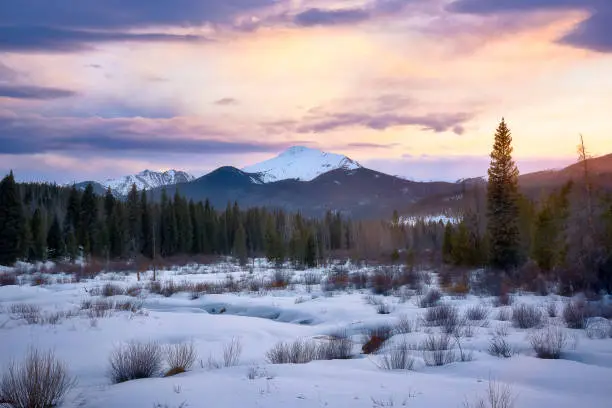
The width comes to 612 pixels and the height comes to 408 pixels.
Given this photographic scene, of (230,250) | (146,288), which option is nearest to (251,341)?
(146,288)

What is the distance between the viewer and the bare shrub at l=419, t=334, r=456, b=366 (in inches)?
330

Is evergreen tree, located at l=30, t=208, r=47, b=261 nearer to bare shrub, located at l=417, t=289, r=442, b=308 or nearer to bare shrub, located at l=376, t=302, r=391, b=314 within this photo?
bare shrub, located at l=376, t=302, r=391, b=314

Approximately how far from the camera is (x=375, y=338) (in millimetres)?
10609

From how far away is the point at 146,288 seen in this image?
86.6 ft

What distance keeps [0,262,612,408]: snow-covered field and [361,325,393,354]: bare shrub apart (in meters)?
0.19

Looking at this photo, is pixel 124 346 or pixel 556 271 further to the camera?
pixel 556 271

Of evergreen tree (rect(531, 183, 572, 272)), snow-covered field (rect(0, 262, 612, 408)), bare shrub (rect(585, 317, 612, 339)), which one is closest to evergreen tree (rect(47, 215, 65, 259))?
snow-covered field (rect(0, 262, 612, 408))

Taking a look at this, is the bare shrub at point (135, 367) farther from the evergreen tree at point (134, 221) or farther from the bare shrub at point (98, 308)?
the evergreen tree at point (134, 221)

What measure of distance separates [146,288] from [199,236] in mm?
67741

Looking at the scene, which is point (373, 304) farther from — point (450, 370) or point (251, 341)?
point (450, 370)

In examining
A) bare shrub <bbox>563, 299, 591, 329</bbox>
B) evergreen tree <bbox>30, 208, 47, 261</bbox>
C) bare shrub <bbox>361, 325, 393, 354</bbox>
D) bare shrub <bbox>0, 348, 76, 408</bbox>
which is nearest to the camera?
bare shrub <bbox>0, 348, 76, 408</bbox>

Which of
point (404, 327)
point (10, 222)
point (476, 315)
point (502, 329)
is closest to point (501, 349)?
point (502, 329)

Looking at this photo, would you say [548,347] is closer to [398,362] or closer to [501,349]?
[501,349]

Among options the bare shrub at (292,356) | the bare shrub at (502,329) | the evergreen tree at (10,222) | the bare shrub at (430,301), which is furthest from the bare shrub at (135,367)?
the evergreen tree at (10,222)
